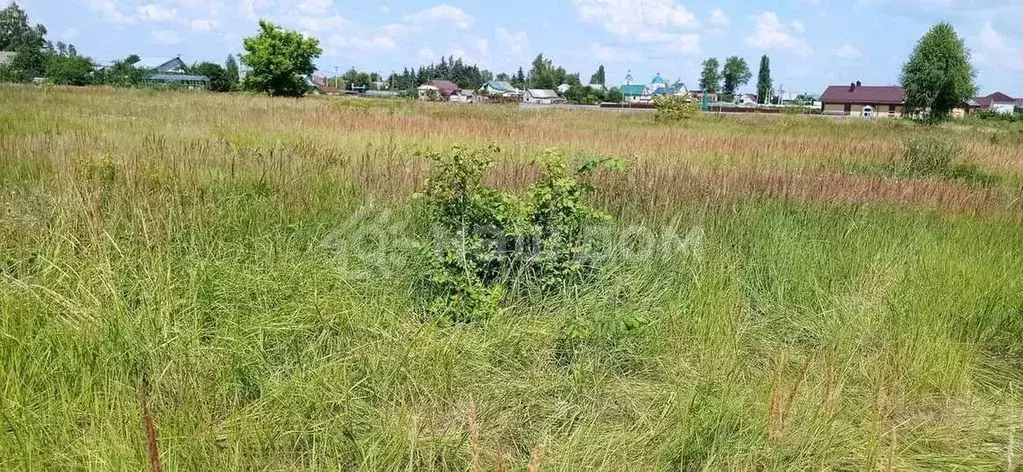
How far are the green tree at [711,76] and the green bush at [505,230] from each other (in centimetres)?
11825

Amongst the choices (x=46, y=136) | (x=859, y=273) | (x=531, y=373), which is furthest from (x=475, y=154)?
(x=46, y=136)

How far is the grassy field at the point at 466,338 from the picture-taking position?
7.84 feet

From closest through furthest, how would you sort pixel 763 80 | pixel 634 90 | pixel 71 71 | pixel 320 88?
pixel 71 71 < pixel 320 88 < pixel 634 90 < pixel 763 80

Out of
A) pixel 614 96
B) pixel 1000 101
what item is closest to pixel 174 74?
pixel 614 96

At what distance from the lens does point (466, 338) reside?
314 cm

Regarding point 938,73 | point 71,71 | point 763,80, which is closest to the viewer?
point 938,73

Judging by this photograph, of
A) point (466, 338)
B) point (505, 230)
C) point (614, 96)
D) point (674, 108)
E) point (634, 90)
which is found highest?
point (634, 90)

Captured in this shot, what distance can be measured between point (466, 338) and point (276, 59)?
147 feet

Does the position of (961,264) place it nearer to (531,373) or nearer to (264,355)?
(531,373)

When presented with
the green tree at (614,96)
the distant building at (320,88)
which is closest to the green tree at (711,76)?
the green tree at (614,96)

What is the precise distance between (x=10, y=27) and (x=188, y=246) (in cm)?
10200

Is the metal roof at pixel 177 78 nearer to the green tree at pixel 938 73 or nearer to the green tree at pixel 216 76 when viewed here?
the green tree at pixel 216 76

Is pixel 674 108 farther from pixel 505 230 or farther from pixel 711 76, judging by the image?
pixel 711 76

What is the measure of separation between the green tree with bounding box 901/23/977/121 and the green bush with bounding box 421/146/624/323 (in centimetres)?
4651
